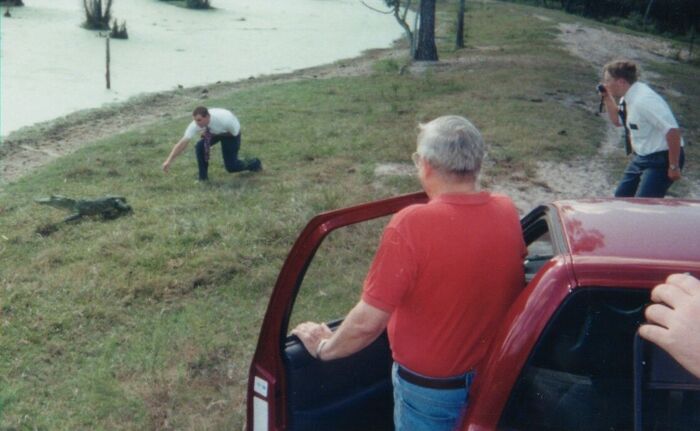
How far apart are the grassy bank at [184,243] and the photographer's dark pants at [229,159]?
15 cm

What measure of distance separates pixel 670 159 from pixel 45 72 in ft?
60.0

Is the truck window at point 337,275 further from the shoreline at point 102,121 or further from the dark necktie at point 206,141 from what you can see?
the shoreline at point 102,121

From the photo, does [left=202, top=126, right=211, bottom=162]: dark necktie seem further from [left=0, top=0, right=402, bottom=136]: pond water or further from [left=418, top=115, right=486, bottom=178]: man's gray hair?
[left=418, top=115, right=486, bottom=178]: man's gray hair

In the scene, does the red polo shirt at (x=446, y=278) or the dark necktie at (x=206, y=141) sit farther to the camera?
the dark necktie at (x=206, y=141)

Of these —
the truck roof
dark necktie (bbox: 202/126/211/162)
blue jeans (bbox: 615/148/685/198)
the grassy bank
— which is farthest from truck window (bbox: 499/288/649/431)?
dark necktie (bbox: 202/126/211/162)

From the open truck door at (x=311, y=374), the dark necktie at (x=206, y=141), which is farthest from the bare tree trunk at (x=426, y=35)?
the open truck door at (x=311, y=374)

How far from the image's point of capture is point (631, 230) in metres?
2.48

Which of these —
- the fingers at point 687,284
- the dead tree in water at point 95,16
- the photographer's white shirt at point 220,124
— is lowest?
the photographer's white shirt at point 220,124

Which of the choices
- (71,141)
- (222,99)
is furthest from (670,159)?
(222,99)

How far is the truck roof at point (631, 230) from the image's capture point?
2283 mm

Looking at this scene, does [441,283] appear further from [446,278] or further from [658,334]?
[658,334]

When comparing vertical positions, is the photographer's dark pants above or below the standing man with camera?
below

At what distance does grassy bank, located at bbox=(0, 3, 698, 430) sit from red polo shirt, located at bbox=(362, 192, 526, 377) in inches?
87.0

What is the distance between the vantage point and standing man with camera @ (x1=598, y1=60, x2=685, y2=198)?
5.80m
